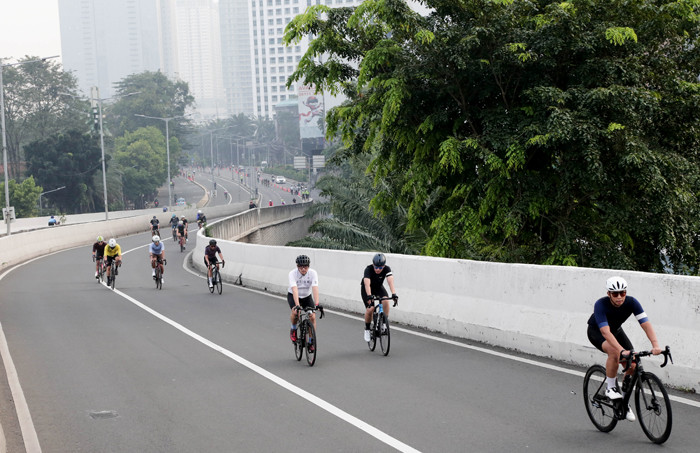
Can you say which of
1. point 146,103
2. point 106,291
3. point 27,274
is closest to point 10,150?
point 146,103

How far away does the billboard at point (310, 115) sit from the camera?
144 m

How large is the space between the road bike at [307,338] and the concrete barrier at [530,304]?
2.73 meters

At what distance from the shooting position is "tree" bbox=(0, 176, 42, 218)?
260ft

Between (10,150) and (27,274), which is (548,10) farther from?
(10,150)

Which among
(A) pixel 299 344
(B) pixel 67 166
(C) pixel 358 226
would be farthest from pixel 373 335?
(B) pixel 67 166

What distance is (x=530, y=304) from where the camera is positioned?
11.8 meters

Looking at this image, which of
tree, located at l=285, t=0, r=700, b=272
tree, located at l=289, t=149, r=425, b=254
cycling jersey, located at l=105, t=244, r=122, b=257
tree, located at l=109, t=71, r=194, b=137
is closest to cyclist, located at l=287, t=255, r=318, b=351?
tree, located at l=285, t=0, r=700, b=272

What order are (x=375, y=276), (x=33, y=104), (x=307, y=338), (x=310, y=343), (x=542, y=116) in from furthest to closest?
(x=33, y=104) < (x=542, y=116) < (x=375, y=276) < (x=307, y=338) < (x=310, y=343)

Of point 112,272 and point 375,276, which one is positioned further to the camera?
point 112,272

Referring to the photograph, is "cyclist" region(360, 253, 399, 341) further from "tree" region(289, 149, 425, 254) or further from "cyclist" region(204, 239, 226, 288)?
"tree" region(289, 149, 425, 254)

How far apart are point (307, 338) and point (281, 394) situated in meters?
1.92

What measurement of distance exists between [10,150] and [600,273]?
357 feet

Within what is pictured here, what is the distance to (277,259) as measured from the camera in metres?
23.1

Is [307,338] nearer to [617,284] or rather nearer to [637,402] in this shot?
[637,402]
